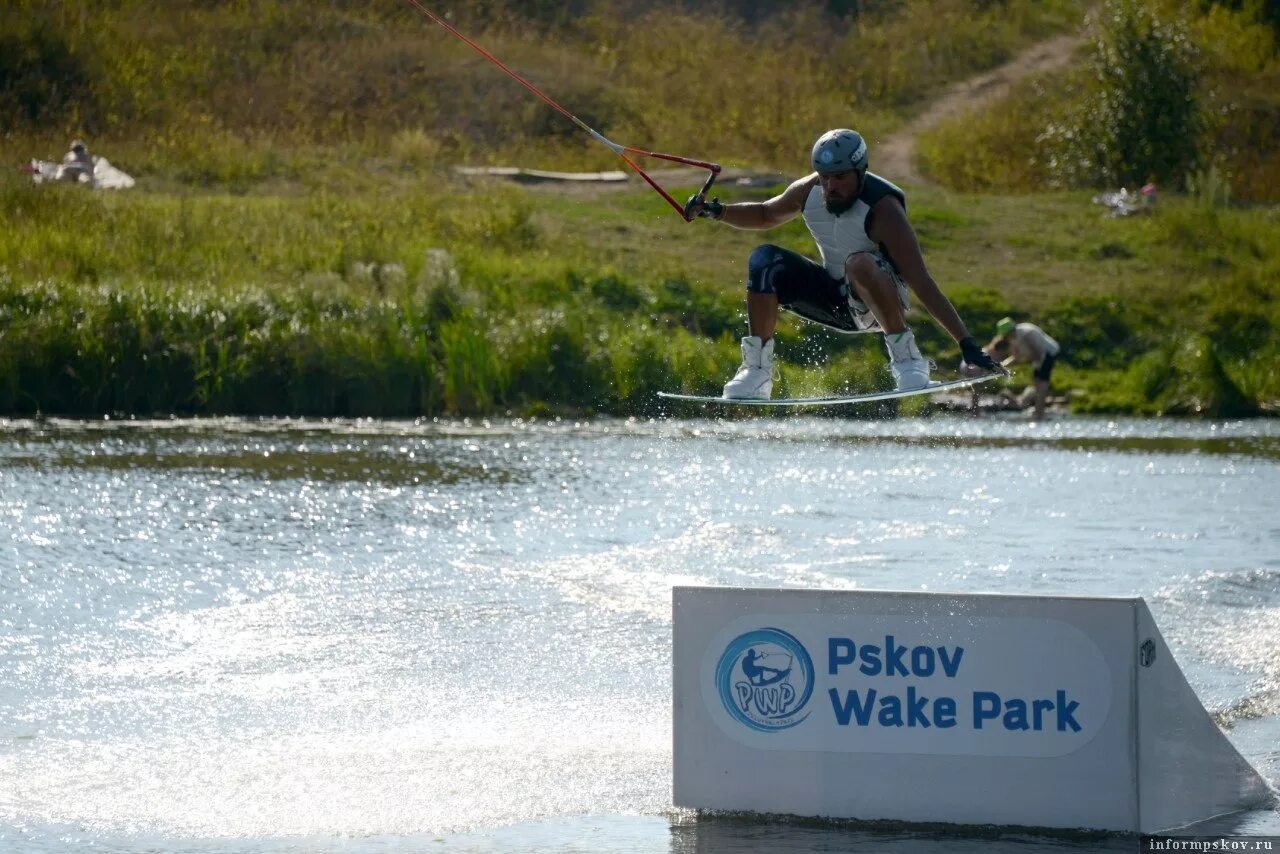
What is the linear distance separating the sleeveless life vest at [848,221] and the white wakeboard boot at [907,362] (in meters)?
0.50

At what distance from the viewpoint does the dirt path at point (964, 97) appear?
43.2 meters

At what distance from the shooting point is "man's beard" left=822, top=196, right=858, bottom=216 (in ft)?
33.7

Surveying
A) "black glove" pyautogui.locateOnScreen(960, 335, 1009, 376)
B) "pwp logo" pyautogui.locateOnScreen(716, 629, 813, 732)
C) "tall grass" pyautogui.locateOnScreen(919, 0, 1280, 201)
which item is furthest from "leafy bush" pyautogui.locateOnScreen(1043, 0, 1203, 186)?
"pwp logo" pyautogui.locateOnScreen(716, 629, 813, 732)

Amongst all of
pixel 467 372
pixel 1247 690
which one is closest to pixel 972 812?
pixel 1247 690

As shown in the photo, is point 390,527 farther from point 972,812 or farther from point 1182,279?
point 1182,279

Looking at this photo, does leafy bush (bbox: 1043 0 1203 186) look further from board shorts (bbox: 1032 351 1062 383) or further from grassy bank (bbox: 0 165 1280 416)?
board shorts (bbox: 1032 351 1062 383)

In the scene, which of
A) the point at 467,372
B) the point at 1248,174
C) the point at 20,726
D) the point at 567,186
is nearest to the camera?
the point at 20,726

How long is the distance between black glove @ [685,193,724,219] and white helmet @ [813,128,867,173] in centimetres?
60

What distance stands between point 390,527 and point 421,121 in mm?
26998

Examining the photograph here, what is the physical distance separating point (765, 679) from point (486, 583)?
7711 millimetres

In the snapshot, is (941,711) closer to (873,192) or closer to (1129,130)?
(873,192)

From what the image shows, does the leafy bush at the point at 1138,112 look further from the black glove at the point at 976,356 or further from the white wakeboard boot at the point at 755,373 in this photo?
the black glove at the point at 976,356

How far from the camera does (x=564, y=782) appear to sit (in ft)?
33.7

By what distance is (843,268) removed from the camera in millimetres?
10664
